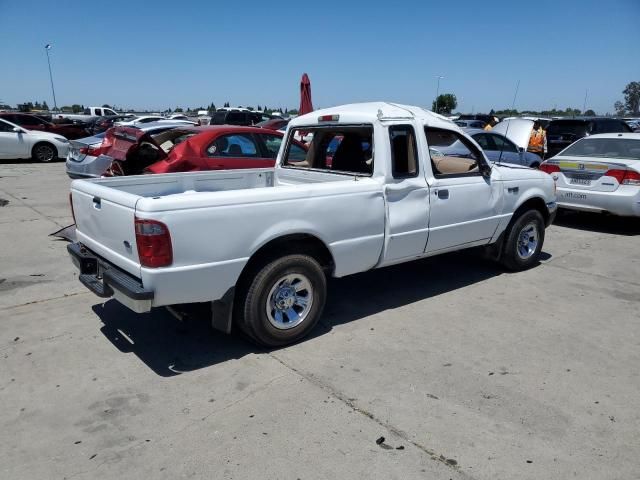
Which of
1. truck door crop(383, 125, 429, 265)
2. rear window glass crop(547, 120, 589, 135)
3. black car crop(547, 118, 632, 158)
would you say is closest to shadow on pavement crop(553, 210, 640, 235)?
truck door crop(383, 125, 429, 265)

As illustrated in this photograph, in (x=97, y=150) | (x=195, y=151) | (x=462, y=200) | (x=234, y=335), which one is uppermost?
(x=195, y=151)

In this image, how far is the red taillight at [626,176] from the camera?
25.2ft

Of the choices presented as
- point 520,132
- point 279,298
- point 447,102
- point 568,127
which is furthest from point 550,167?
point 447,102

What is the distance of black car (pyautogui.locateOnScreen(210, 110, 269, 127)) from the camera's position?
21297 mm

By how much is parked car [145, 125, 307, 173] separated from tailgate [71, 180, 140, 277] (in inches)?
130

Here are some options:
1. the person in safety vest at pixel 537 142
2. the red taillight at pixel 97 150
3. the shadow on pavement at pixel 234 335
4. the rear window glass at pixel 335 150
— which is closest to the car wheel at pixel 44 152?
the red taillight at pixel 97 150

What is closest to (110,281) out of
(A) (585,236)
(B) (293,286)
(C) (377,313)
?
(B) (293,286)

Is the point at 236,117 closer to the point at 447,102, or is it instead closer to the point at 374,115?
the point at 374,115

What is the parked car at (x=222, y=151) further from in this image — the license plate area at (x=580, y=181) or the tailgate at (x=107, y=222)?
the license plate area at (x=580, y=181)

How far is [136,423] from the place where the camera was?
119 inches

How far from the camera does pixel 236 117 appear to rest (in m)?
21.5

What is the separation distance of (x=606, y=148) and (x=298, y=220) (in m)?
7.39

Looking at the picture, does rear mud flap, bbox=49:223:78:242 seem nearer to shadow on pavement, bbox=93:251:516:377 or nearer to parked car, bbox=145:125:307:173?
parked car, bbox=145:125:307:173

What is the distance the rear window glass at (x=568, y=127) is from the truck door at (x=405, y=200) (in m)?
13.2
